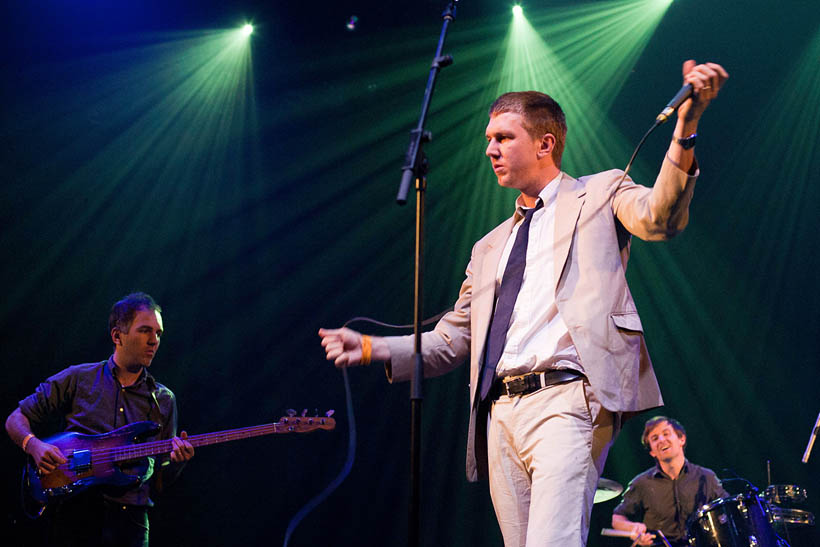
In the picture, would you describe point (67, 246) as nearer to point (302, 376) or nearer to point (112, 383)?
point (112, 383)

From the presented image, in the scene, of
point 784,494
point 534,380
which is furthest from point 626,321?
point 784,494

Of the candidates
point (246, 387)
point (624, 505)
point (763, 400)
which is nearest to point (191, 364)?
point (246, 387)

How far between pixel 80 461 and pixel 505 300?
3143 millimetres

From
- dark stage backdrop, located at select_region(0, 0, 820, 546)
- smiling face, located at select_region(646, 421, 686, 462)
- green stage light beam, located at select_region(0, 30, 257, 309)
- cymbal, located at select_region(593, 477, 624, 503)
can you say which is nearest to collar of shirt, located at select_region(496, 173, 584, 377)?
cymbal, located at select_region(593, 477, 624, 503)

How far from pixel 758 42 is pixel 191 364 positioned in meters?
6.19

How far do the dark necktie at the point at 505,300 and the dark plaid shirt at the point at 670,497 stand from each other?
14.5ft

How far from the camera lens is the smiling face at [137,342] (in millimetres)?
4527

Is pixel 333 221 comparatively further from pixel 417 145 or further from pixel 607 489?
pixel 417 145

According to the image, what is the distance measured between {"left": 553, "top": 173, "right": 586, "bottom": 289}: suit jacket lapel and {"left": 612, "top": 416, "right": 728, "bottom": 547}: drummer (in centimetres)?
425

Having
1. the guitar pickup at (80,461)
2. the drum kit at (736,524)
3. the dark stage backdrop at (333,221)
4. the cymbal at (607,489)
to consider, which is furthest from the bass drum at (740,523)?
the guitar pickup at (80,461)

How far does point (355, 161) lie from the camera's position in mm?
6812

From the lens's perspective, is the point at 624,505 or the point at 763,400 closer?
the point at 624,505

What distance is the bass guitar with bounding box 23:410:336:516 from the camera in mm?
4109

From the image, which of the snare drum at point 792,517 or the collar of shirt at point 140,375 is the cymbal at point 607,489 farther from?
the collar of shirt at point 140,375
